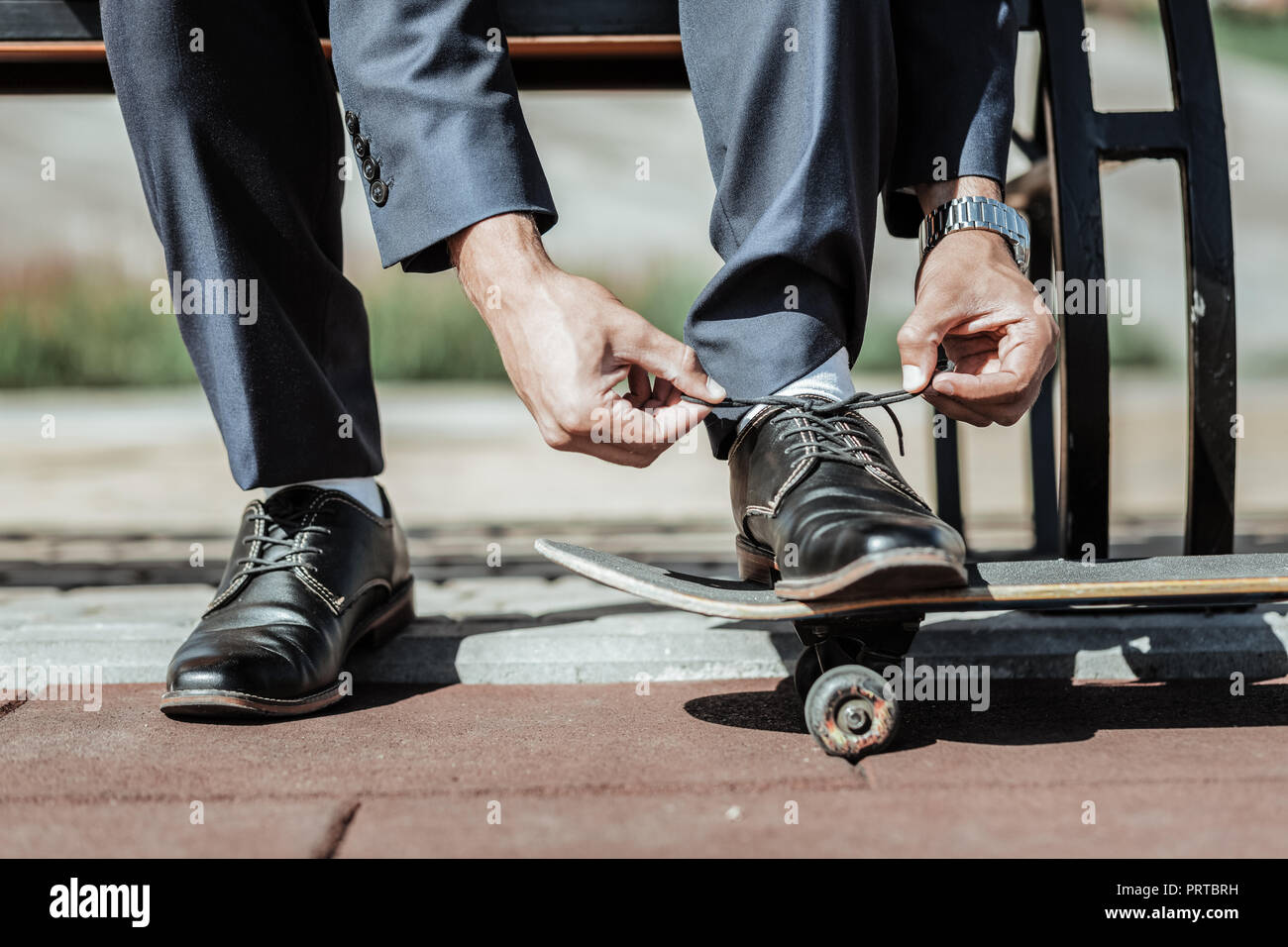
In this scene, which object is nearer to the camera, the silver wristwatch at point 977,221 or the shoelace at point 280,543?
the silver wristwatch at point 977,221

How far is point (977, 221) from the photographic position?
125 centimetres

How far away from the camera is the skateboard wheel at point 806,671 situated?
122 centimetres

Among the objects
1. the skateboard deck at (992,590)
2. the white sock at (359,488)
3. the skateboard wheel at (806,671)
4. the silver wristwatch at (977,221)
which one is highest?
the silver wristwatch at (977,221)

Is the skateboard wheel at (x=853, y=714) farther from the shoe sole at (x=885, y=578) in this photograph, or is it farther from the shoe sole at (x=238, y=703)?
the shoe sole at (x=238, y=703)

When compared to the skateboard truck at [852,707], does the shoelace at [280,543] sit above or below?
above

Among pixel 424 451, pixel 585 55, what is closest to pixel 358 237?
pixel 424 451

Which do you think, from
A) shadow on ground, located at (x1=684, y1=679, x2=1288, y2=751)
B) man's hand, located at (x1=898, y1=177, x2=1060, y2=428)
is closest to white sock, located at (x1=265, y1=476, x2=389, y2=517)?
shadow on ground, located at (x1=684, y1=679, x2=1288, y2=751)

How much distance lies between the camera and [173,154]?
4.40 ft

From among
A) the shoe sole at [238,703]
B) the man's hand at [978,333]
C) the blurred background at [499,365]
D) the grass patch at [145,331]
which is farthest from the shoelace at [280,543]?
the grass patch at [145,331]

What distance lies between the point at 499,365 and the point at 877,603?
25.5ft

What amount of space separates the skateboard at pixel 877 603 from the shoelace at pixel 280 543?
437mm

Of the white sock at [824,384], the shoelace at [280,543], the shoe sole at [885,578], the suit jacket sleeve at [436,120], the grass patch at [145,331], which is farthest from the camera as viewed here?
the grass patch at [145,331]

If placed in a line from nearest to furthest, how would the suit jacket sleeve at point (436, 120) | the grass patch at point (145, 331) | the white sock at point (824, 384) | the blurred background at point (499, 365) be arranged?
the suit jacket sleeve at point (436, 120) < the white sock at point (824, 384) < the blurred background at point (499, 365) < the grass patch at point (145, 331)
